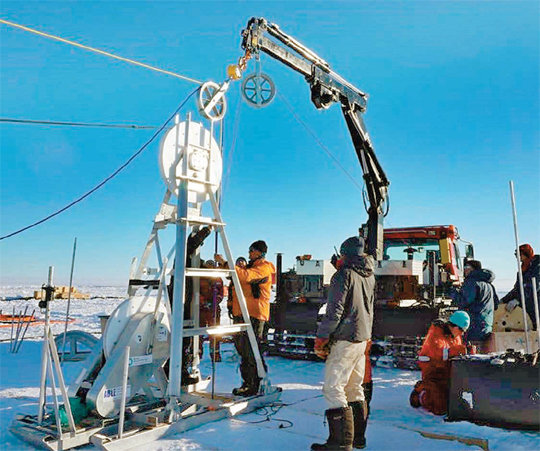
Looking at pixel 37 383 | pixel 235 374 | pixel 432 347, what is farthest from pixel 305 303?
pixel 37 383

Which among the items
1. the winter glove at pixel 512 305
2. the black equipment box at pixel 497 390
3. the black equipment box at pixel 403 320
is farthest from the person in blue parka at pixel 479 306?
the black equipment box at pixel 497 390

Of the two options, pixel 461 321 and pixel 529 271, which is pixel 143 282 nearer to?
pixel 461 321

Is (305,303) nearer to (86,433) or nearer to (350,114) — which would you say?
(350,114)

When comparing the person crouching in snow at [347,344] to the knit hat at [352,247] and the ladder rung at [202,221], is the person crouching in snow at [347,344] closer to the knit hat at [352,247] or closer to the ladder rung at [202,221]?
the knit hat at [352,247]

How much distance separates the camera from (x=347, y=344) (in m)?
4.29

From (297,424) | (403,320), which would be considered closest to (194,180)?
(297,424)

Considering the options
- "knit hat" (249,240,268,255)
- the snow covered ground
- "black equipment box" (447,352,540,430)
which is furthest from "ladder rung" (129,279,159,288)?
"black equipment box" (447,352,540,430)

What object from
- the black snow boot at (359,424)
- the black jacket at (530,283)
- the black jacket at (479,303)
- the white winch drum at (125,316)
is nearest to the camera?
the black snow boot at (359,424)

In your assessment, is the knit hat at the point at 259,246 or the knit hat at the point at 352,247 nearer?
the knit hat at the point at 352,247

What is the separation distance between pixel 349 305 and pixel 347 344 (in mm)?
337

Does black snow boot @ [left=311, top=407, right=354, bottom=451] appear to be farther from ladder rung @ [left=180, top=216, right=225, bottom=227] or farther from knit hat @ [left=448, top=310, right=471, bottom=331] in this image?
ladder rung @ [left=180, top=216, right=225, bottom=227]

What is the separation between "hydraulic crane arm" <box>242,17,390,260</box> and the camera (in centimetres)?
715

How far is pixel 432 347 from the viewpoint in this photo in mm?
5734

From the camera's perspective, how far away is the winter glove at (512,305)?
7246mm
